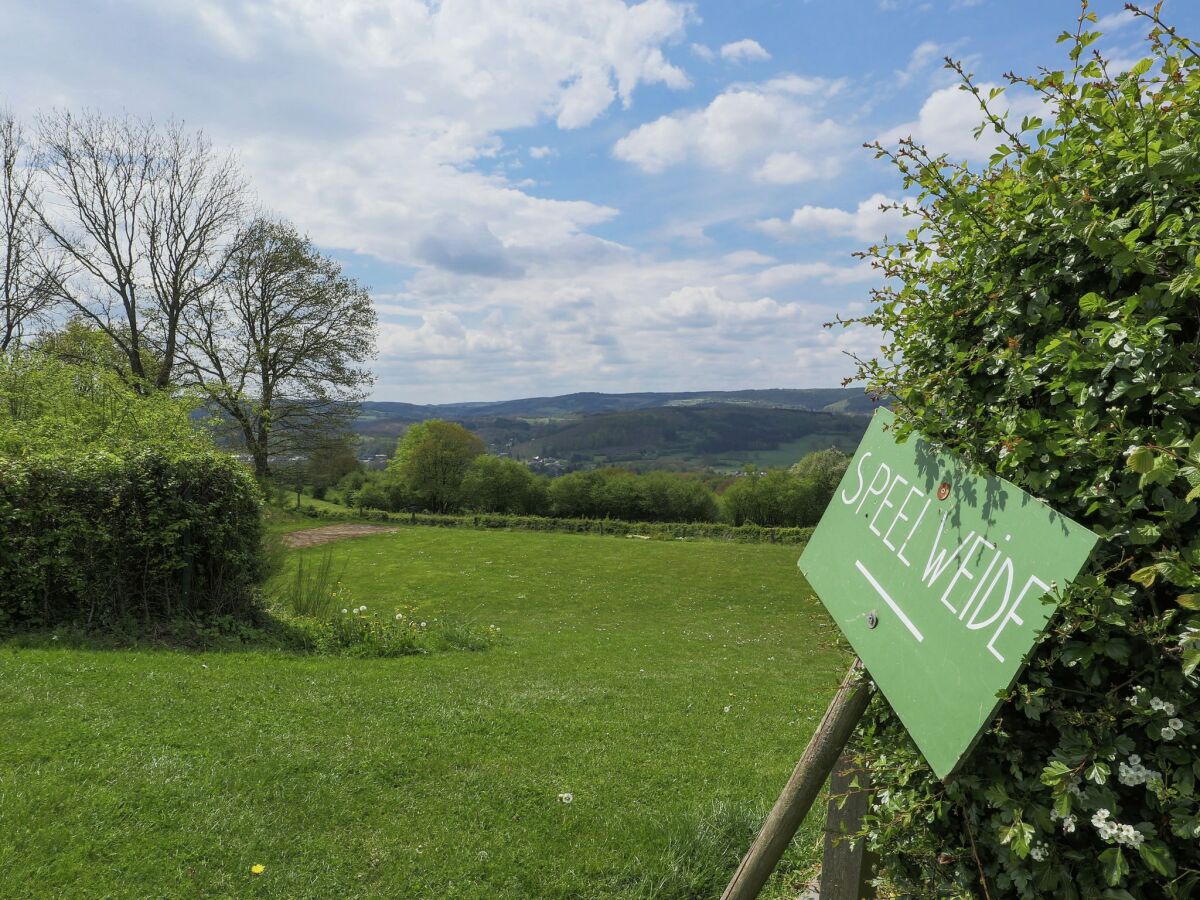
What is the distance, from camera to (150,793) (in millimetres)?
4332

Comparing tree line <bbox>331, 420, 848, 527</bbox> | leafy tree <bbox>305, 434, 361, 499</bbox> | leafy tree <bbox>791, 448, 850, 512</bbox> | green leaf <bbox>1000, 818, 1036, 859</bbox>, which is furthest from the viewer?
leafy tree <bbox>791, 448, 850, 512</bbox>

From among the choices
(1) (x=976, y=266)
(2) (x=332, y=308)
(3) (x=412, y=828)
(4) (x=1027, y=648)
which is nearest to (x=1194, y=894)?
(4) (x=1027, y=648)

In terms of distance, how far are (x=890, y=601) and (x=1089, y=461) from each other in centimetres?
70

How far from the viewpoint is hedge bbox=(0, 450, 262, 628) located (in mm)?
8875

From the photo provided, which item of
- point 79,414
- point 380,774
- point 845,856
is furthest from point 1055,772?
point 79,414

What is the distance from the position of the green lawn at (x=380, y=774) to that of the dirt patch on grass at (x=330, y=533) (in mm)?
24474

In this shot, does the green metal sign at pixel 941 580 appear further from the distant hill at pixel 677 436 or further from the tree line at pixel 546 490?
the distant hill at pixel 677 436

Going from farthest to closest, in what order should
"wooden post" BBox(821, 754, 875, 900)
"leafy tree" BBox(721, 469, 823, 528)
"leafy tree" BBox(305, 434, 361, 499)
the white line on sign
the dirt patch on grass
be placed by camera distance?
"leafy tree" BBox(721, 469, 823, 528) → "leafy tree" BBox(305, 434, 361, 499) → the dirt patch on grass → "wooden post" BBox(821, 754, 875, 900) → the white line on sign

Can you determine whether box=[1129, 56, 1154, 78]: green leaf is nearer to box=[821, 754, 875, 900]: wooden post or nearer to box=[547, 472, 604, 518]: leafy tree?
box=[821, 754, 875, 900]: wooden post

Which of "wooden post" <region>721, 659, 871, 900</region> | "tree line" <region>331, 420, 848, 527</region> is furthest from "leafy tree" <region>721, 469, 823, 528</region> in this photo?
"wooden post" <region>721, 659, 871, 900</region>

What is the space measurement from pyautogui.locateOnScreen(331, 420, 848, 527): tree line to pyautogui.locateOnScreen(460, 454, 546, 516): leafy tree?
0.09 meters

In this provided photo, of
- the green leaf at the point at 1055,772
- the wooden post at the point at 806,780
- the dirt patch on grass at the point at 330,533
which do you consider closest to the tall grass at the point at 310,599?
the wooden post at the point at 806,780

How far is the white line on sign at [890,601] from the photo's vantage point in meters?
1.85

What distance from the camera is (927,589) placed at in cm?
186
